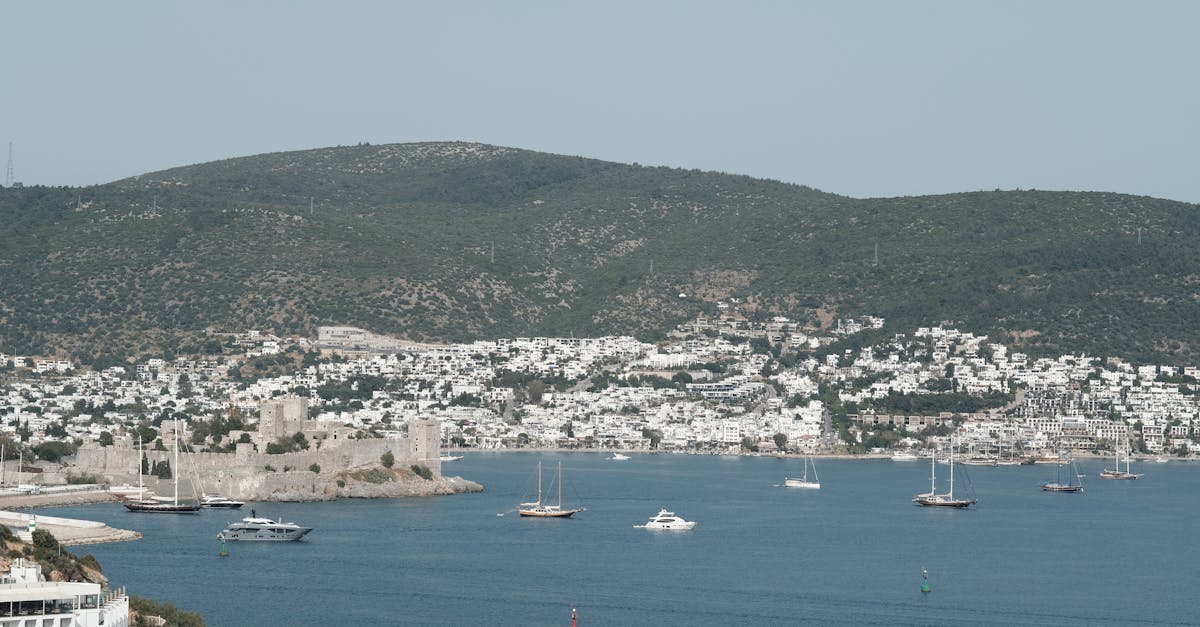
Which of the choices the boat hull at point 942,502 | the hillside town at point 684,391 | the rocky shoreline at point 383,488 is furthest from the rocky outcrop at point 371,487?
the hillside town at point 684,391

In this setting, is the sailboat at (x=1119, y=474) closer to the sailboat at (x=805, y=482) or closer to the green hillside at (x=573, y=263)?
the sailboat at (x=805, y=482)

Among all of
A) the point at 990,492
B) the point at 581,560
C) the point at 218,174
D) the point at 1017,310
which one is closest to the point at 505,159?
the point at 218,174

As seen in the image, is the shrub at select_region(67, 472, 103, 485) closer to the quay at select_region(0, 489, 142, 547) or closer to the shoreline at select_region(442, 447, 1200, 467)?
the quay at select_region(0, 489, 142, 547)

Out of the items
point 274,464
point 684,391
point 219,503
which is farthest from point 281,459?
point 684,391

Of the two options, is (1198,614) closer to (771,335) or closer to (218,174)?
(771,335)

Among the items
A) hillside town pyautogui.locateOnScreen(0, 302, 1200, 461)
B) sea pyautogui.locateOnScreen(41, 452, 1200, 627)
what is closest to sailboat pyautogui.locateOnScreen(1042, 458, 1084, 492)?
sea pyautogui.locateOnScreen(41, 452, 1200, 627)

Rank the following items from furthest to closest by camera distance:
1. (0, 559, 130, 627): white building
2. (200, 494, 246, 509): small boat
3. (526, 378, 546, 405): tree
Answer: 1. (526, 378, 546, 405): tree
2. (200, 494, 246, 509): small boat
3. (0, 559, 130, 627): white building
